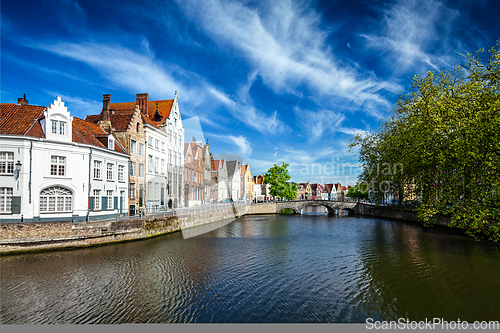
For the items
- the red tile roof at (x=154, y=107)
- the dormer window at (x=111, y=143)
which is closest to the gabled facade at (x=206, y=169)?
the red tile roof at (x=154, y=107)

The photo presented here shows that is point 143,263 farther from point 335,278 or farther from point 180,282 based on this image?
point 335,278

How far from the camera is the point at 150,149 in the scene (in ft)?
110

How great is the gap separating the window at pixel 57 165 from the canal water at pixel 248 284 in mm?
6165

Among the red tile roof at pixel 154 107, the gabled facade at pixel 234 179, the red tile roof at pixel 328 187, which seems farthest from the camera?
the red tile roof at pixel 328 187

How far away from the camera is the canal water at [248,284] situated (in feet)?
33.2

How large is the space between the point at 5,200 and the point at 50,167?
3.32m

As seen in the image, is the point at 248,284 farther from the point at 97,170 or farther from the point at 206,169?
the point at 206,169

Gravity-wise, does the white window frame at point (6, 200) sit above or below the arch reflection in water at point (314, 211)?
above

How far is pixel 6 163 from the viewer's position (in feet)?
63.8

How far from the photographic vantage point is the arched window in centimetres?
2056

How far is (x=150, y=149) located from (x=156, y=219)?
1127 centimetres

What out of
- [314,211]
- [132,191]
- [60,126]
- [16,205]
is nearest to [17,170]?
[16,205]

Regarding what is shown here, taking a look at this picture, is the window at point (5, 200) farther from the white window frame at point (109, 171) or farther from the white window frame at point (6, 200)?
the white window frame at point (109, 171)

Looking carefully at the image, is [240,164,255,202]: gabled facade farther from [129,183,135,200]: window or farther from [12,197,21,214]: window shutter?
[12,197,21,214]: window shutter
